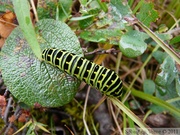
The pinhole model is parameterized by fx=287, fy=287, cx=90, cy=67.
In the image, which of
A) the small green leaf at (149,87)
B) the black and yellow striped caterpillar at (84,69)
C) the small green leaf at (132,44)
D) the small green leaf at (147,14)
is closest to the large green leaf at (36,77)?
the black and yellow striped caterpillar at (84,69)

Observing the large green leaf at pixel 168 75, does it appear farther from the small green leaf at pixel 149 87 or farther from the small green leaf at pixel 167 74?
the small green leaf at pixel 149 87

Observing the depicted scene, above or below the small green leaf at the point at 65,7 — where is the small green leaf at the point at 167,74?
below

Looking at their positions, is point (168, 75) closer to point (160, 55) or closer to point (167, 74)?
point (167, 74)

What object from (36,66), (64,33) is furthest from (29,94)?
(64,33)

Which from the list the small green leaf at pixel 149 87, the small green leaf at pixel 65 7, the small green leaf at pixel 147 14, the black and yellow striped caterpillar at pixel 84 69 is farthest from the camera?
the small green leaf at pixel 149 87

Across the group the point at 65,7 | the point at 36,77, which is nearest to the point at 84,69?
the point at 36,77

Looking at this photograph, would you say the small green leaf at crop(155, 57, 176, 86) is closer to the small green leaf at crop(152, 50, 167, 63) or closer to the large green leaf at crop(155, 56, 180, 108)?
the large green leaf at crop(155, 56, 180, 108)
